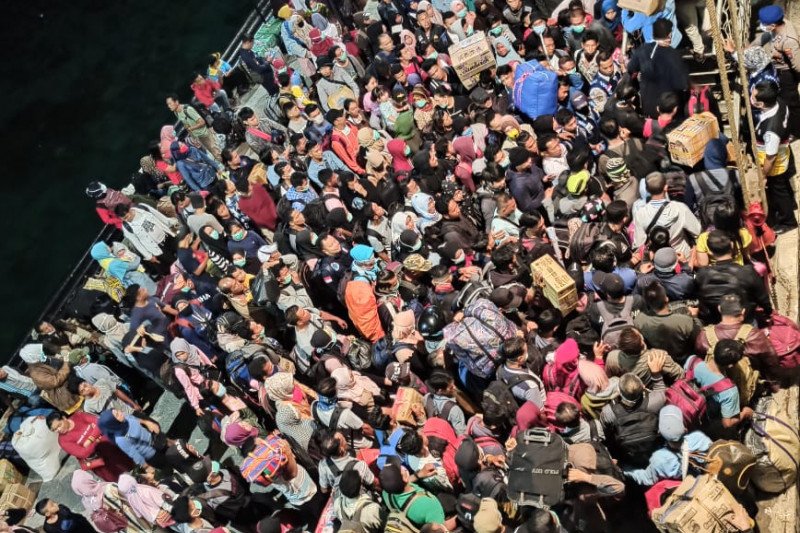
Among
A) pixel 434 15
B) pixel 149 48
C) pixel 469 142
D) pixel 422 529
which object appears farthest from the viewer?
pixel 149 48

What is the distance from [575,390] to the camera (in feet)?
23.1

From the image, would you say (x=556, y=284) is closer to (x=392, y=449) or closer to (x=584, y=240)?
(x=584, y=240)

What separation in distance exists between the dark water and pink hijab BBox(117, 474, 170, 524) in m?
11.2

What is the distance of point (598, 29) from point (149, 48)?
55.7 ft

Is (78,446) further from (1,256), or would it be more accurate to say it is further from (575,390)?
(1,256)

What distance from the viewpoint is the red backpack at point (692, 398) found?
6402mm

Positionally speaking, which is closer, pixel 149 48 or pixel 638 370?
pixel 638 370

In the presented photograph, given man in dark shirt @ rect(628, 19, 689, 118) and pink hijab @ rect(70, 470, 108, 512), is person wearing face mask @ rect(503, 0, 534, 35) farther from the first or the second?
pink hijab @ rect(70, 470, 108, 512)

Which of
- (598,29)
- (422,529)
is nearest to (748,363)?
(422,529)

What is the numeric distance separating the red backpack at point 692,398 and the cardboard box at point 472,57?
238 inches

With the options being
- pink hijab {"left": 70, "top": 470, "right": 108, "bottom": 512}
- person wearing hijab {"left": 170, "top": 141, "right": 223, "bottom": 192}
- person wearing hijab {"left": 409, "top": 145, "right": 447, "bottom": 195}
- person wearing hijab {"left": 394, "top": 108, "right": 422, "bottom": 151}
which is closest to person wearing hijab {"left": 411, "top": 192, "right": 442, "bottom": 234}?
person wearing hijab {"left": 409, "top": 145, "right": 447, "bottom": 195}

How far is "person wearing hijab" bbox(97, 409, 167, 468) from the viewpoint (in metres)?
9.24

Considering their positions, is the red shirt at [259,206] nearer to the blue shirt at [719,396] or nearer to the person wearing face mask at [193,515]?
the person wearing face mask at [193,515]

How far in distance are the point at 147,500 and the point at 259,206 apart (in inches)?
181
